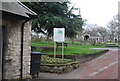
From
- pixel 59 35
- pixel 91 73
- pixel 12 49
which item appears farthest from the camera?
pixel 59 35

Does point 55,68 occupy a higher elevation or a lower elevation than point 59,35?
lower

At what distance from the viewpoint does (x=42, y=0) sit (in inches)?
675

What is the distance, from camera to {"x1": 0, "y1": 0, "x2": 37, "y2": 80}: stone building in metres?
7.09

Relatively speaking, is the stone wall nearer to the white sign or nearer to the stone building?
the stone building

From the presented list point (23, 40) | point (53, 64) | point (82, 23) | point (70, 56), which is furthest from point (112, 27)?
point (23, 40)

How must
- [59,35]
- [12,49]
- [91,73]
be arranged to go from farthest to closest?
[59,35] < [91,73] < [12,49]

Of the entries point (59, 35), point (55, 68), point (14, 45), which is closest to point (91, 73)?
point (55, 68)

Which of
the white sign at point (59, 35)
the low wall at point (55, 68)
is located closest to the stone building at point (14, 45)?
the low wall at point (55, 68)

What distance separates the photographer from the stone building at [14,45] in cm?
709

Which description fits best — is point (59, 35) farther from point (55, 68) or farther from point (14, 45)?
point (14, 45)

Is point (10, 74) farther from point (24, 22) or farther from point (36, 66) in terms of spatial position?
point (24, 22)

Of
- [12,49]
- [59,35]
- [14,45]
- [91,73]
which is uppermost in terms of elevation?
[59,35]

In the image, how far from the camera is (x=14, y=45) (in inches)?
294

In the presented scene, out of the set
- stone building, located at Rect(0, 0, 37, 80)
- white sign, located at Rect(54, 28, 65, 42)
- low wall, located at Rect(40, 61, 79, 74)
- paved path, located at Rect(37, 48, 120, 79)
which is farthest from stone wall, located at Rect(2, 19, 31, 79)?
white sign, located at Rect(54, 28, 65, 42)
